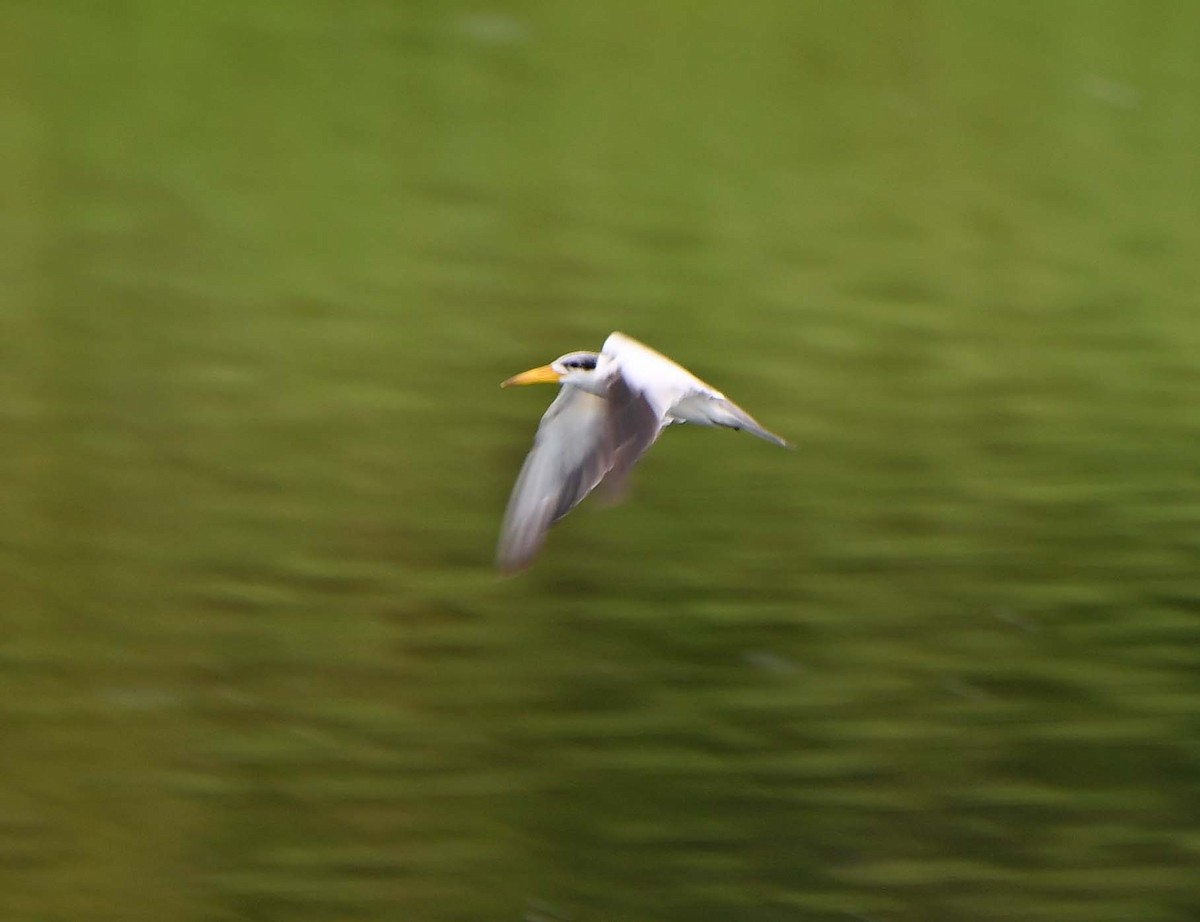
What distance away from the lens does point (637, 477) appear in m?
8.61

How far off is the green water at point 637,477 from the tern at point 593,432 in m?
1.47

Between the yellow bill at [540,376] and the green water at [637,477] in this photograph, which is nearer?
the yellow bill at [540,376]

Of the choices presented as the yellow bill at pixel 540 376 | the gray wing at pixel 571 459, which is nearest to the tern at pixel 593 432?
the gray wing at pixel 571 459

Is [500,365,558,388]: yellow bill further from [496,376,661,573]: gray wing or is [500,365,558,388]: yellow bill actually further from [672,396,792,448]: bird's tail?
[672,396,792,448]: bird's tail

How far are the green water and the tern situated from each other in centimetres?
147

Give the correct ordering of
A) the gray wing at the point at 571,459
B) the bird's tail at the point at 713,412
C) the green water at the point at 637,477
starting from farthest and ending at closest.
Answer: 1. the green water at the point at 637,477
2. the bird's tail at the point at 713,412
3. the gray wing at the point at 571,459

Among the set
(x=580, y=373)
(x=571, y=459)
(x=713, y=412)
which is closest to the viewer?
(x=571, y=459)

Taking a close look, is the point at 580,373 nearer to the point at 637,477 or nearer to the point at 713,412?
the point at 713,412

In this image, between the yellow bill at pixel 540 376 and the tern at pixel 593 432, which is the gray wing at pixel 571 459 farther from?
the yellow bill at pixel 540 376

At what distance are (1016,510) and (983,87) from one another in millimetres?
6062

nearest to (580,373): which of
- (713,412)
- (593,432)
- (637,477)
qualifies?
(593,432)

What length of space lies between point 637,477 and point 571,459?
10.4 ft

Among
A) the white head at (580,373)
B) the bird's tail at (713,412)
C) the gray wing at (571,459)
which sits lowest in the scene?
the gray wing at (571,459)

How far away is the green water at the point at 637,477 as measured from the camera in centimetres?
652
